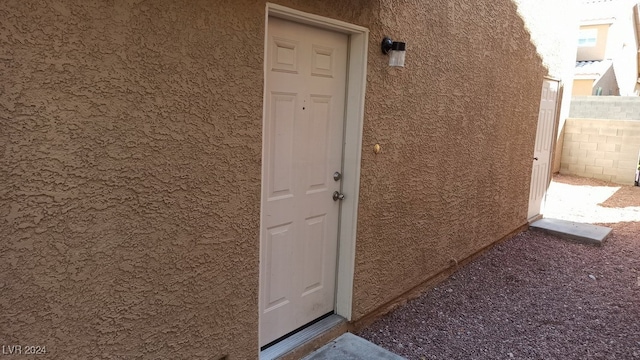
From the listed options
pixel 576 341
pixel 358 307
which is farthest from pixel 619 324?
pixel 358 307

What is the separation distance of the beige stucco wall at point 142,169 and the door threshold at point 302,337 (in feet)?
0.78

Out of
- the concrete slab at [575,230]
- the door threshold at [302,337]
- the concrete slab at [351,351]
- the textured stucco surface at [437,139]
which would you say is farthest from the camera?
the concrete slab at [575,230]

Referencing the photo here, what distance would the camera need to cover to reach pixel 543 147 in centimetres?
813

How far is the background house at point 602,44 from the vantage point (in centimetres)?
2022

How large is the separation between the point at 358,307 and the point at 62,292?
102 inches

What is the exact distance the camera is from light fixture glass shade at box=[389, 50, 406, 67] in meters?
3.73

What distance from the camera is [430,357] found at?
12.5ft

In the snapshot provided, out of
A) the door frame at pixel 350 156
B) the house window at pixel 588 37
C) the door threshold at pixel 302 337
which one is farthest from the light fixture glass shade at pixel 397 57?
the house window at pixel 588 37

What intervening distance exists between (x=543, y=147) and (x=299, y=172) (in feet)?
21.0

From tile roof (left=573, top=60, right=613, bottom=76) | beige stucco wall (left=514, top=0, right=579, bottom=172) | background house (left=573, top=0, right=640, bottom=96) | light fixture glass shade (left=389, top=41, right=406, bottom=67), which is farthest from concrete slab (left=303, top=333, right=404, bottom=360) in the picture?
tile roof (left=573, top=60, right=613, bottom=76)

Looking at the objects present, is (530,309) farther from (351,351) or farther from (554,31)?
(554,31)

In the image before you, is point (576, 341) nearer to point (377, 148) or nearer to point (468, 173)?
point (468, 173)

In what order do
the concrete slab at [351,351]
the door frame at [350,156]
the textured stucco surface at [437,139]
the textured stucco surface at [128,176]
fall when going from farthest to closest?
the textured stucco surface at [437,139] → the door frame at [350,156] → the concrete slab at [351,351] → the textured stucco surface at [128,176]

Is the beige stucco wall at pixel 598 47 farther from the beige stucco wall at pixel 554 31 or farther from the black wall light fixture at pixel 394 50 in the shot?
the black wall light fixture at pixel 394 50
